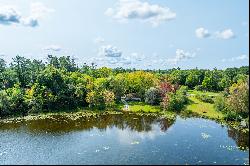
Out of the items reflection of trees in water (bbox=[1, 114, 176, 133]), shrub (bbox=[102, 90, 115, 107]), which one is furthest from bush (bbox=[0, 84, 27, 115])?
shrub (bbox=[102, 90, 115, 107])

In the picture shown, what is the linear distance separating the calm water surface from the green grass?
15.9 feet

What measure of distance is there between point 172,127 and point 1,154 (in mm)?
33860

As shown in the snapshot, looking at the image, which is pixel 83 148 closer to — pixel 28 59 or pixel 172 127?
pixel 172 127

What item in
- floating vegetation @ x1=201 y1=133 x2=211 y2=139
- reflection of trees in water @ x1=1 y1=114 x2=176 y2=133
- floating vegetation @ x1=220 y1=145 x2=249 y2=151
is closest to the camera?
floating vegetation @ x1=220 y1=145 x2=249 y2=151

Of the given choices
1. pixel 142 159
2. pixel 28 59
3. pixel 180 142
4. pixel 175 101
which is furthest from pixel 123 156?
pixel 28 59

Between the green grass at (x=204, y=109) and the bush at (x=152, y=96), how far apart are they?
346 inches

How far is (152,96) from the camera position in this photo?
9281cm

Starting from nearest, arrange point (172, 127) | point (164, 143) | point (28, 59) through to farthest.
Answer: point (164, 143) → point (172, 127) → point (28, 59)

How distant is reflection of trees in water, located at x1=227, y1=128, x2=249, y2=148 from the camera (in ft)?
188

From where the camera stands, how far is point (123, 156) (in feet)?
161

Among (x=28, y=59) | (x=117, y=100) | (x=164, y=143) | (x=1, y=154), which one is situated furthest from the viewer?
(x=28, y=59)

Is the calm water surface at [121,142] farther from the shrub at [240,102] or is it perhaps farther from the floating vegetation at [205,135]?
the shrub at [240,102]

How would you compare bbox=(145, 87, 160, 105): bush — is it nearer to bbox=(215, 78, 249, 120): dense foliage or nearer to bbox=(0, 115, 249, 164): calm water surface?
bbox=(0, 115, 249, 164): calm water surface

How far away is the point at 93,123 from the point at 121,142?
1672 centimetres
